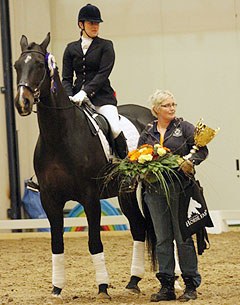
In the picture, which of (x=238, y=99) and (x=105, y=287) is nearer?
(x=105, y=287)

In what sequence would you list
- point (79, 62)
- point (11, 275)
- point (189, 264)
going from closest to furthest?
point (189, 264), point (79, 62), point (11, 275)

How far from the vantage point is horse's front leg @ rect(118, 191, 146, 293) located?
18.5ft

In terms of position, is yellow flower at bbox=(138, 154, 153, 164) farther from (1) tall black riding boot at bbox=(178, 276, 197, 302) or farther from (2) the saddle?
(1) tall black riding boot at bbox=(178, 276, 197, 302)

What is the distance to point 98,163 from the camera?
547 centimetres

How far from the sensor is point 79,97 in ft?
18.5

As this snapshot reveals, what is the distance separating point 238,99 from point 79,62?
187 inches

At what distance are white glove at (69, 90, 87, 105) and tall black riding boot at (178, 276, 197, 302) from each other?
1.41 metres

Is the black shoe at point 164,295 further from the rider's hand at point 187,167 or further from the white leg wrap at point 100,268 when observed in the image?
the rider's hand at point 187,167

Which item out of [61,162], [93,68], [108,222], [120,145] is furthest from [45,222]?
[61,162]

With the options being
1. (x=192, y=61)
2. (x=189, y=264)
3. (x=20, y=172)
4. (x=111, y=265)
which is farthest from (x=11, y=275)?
(x=192, y=61)

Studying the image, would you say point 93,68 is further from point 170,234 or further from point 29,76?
point 170,234

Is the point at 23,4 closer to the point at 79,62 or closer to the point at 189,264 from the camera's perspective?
the point at 79,62

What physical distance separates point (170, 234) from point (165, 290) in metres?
0.36

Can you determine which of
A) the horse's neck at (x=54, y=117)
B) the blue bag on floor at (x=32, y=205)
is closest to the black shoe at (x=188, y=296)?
the horse's neck at (x=54, y=117)
